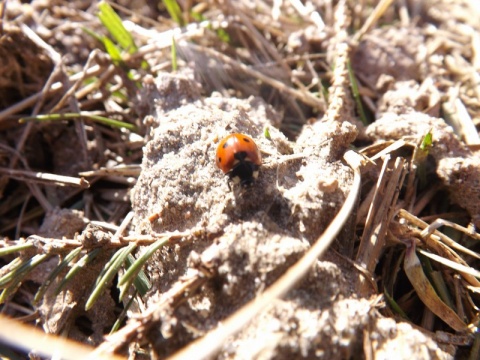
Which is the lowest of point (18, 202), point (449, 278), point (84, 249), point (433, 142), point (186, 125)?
point (449, 278)

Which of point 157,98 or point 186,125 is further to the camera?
point 157,98

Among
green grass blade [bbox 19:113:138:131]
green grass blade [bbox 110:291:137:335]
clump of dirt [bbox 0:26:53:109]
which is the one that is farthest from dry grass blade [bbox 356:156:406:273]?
clump of dirt [bbox 0:26:53:109]

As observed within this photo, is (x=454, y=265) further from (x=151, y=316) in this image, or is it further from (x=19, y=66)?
(x=19, y=66)

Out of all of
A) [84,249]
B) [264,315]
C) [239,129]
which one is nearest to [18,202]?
[84,249]

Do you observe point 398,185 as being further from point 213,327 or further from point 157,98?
point 157,98

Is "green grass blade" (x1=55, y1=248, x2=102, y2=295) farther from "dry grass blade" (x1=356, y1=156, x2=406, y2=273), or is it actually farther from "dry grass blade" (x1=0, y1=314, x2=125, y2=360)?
"dry grass blade" (x1=356, y1=156, x2=406, y2=273)

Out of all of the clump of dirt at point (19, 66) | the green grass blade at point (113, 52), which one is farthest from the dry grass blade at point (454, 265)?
the clump of dirt at point (19, 66)
